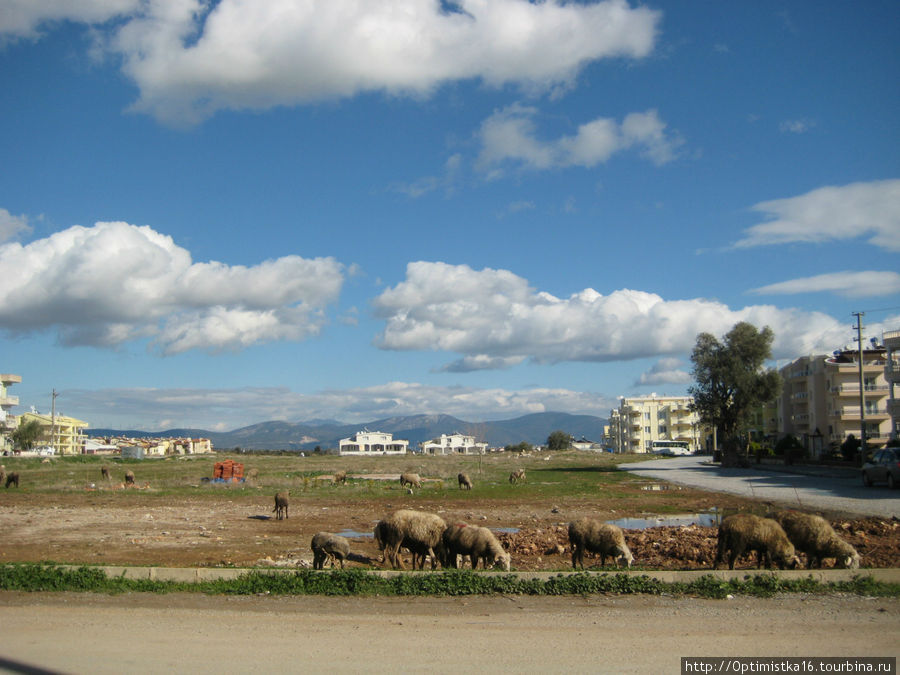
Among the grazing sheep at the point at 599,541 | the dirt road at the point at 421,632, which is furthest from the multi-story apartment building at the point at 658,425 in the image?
the dirt road at the point at 421,632

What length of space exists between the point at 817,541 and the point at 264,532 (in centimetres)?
1511

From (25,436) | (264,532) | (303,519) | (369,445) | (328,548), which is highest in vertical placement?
(328,548)

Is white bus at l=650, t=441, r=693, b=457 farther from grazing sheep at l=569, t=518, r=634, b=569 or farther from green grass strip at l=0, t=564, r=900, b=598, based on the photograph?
green grass strip at l=0, t=564, r=900, b=598

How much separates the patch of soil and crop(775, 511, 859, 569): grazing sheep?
1.01 m

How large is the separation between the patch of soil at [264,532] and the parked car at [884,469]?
15171mm

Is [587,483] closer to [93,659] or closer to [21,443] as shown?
[93,659]

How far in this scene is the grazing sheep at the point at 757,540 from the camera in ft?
41.2

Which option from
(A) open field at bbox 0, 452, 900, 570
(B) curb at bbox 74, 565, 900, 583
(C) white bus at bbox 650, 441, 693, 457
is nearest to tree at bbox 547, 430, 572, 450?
(C) white bus at bbox 650, 441, 693, 457

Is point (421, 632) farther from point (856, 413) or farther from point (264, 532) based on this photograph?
point (856, 413)

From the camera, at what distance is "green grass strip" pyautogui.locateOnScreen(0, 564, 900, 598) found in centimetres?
1083

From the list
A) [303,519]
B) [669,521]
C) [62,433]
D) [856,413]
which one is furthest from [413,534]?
[62,433]

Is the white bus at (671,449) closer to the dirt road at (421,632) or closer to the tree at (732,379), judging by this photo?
the tree at (732,379)

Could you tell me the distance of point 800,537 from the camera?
13227mm

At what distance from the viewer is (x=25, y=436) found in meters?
120
